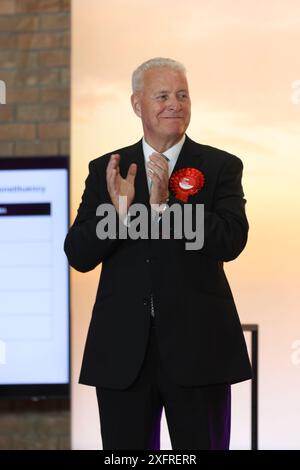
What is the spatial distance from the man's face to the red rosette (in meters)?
0.11

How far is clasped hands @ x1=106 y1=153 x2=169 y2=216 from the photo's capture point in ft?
6.64

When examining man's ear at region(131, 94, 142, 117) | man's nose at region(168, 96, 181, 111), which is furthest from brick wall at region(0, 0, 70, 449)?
man's nose at region(168, 96, 181, 111)

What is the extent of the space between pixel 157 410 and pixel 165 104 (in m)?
0.80

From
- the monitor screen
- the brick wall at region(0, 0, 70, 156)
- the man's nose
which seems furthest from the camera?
the brick wall at region(0, 0, 70, 156)

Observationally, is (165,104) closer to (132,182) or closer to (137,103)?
(137,103)

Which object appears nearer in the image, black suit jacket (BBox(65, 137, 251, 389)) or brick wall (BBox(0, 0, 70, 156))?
black suit jacket (BBox(65, 137, 251, 389))

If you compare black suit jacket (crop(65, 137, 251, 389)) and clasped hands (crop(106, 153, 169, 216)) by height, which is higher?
clasped hands (crop(106, 153, 169, 216))

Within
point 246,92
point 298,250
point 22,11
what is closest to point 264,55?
point 246,92

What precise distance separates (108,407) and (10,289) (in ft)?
5.07

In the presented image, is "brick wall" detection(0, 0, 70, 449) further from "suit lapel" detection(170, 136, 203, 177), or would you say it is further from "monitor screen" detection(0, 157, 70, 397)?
"suit lapel" detection(170, 136, 203, 177)

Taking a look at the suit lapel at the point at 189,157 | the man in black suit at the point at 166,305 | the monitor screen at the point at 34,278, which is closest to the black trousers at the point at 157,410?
the man in black suit at the point at 166,305
